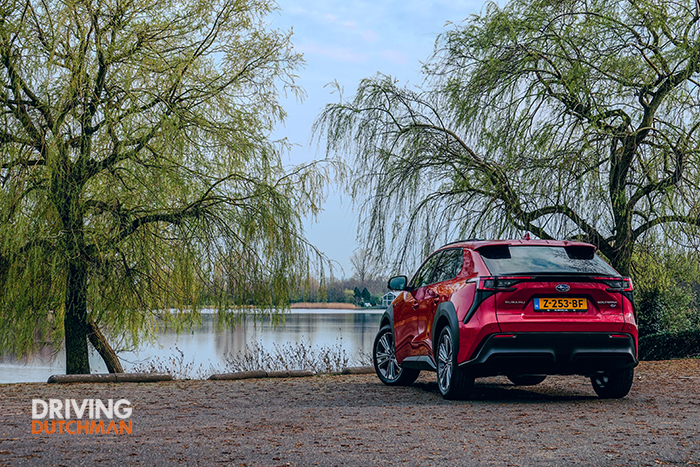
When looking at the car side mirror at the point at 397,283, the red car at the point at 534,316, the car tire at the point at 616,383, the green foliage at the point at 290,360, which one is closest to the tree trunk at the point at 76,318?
the green foliage at the point at 290,360

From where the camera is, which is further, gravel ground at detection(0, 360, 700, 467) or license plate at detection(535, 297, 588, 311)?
license plate at detection(535, 297, 588, 311)

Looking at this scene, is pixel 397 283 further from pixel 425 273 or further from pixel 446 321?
pixel 446 321

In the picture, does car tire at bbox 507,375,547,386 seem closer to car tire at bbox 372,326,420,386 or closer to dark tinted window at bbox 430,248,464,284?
car tire at bbox 372,326,420,386

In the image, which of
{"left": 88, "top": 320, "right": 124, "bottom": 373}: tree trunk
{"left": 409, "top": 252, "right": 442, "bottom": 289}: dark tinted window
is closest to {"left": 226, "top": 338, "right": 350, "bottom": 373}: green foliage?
{"left": 88, "top": 320, "right": 124, "bottom": 373}: tree trunk

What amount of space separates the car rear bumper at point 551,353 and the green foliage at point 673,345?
31.2 feet

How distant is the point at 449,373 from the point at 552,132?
6.07m

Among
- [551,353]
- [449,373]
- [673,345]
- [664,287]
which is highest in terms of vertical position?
[664,287]

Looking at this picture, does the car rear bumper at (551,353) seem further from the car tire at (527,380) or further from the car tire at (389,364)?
the car tire at (527,380)

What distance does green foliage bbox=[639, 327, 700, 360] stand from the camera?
15859 millimetres

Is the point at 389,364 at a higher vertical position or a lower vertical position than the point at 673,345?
higher

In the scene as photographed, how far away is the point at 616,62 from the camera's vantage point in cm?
1215

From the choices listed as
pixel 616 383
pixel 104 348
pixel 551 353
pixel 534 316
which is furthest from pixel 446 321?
pixel 104 348

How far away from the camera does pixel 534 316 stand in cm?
727

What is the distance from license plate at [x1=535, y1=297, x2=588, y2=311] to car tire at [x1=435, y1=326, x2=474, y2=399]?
1.00 meters
